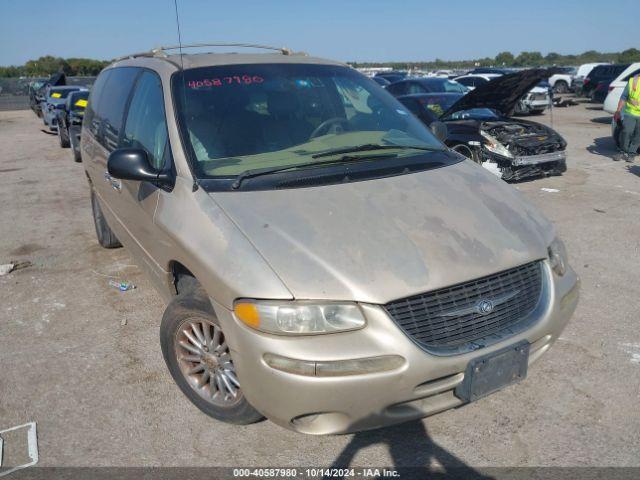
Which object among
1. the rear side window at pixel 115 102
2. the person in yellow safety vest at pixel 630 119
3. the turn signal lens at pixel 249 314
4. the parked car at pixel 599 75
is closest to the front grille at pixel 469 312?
the turn signal lens at pixel 249 314

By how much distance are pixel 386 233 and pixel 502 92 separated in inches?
287

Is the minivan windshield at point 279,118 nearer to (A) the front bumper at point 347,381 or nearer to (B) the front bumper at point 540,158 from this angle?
(A) the front bumper at point 347,381

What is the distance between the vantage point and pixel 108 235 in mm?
5570

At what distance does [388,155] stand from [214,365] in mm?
1614

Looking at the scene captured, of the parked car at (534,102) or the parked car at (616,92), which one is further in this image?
the parked car at (534,102)

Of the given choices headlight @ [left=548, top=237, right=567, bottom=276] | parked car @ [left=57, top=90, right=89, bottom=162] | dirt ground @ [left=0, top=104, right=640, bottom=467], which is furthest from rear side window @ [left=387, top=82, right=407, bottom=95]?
headlight @ [left=548, top=237, right=567, bottom=276]

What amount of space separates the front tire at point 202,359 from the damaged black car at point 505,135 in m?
6.14

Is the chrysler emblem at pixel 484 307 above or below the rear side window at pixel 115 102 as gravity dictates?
below

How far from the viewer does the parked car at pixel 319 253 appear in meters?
2.32

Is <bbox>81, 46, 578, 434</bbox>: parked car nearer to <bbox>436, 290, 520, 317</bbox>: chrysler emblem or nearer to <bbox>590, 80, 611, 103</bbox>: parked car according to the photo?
<bbox>436, 290, 520, 317</bbox>: chrysler emblem

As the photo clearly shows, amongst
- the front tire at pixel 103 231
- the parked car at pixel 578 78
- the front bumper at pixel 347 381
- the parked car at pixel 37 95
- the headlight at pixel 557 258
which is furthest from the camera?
the parked car at pixel 578 78

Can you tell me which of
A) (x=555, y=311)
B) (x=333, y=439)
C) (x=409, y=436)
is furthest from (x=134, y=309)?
(x=555, y=311)

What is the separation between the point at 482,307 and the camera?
2.51 meters

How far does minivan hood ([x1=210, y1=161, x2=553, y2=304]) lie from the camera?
7.82ft
